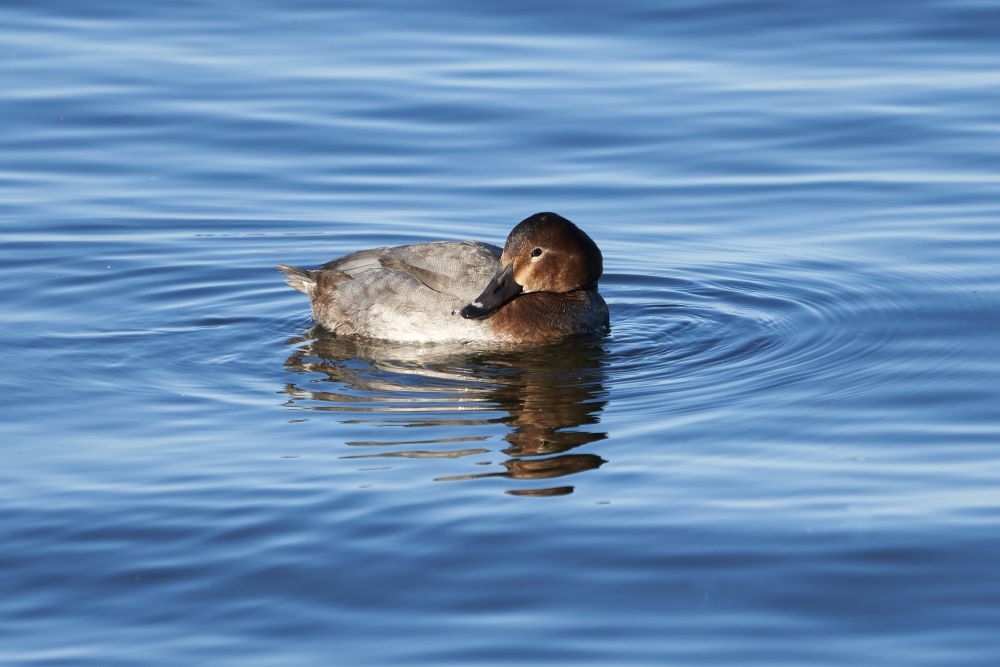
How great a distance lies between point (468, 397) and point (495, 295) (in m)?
1.40

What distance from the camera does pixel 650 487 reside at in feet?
24.1

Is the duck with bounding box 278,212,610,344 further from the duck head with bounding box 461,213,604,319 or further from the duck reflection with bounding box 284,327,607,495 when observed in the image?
the duck reflection with bounding box 284,327,607,495

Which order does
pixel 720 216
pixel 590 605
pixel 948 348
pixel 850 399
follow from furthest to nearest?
pixel 720 216 < pixel 948 348 < pixel 850 399 < pixel 590 605

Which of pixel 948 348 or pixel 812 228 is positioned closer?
pixel 948 348

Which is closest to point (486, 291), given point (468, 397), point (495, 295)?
point (495, 295)

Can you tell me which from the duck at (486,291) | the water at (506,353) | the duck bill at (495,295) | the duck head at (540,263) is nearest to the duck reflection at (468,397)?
the water at (506,353)

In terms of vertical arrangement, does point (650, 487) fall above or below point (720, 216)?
below

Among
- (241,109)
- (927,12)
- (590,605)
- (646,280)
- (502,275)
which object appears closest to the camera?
(590,605)

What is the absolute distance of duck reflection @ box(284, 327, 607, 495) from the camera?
26.0 feet

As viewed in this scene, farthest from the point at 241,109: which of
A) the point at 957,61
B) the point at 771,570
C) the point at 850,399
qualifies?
the point at 771,570

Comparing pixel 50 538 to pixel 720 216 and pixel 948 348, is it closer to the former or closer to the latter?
pixel 948 348

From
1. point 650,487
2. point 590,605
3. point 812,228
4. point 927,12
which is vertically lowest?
point 590,605

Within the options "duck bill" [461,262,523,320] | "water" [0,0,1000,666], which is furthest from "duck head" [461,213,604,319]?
"water" [0,0,1000,666]

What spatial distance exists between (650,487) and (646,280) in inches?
177
